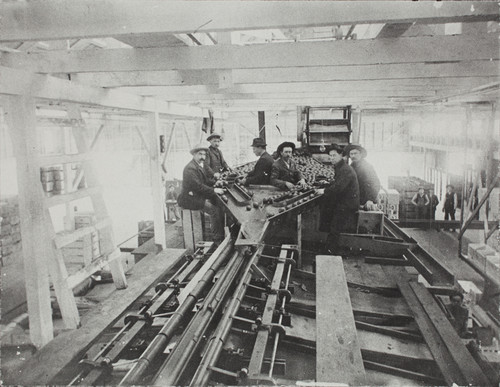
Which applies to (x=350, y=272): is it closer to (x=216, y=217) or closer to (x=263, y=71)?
(x=216, y=217)

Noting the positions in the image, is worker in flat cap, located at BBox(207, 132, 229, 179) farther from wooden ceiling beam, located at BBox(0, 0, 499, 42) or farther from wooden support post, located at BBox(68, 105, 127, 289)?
wooden ceiling beam, located at BBox(0, 0, 499, 42)

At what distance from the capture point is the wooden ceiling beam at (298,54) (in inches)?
128

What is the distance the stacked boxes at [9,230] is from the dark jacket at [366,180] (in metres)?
7.71

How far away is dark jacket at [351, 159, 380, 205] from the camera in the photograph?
683cm

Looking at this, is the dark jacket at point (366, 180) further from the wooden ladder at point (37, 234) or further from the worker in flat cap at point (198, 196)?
the wooden ladder at point (37, 234)

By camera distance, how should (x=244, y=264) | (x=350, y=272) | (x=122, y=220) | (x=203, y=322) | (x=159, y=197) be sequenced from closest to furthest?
1. (x=203, y=322)
2. (x=244, y=264)
3. (x=350, y=272)
4. (x=159, y=197)
5. (x=122, y=220)

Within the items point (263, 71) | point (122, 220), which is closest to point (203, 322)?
point (263, 71)

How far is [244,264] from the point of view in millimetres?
3857

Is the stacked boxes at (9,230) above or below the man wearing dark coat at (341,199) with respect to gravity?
below

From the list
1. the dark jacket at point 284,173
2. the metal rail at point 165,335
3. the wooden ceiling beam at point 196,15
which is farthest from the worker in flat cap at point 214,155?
the wooden ceiling beam at point 196,15

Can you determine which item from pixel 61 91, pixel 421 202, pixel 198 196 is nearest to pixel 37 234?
pixel 61 91

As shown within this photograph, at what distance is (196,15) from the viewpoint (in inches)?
92.8

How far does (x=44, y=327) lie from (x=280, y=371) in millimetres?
2476

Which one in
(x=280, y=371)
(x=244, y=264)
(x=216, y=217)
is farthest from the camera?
(x=216, y=217)
